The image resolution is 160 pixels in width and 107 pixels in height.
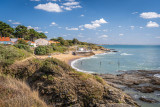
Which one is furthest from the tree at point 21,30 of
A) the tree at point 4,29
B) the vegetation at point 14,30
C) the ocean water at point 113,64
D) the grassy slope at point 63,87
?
the grassy slope at point 63,87

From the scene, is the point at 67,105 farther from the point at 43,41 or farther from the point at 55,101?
the point at 43,41

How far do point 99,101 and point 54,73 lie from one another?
3523 millimetres

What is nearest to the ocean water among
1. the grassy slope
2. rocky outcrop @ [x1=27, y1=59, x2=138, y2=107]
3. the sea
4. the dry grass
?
the sea

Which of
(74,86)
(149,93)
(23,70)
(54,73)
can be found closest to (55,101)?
(74,86)

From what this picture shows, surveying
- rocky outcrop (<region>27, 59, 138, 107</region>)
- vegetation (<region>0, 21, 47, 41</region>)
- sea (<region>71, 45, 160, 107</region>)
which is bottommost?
sea (<region>71, 45, 160, 107</region>)

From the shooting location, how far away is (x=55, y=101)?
6305mm

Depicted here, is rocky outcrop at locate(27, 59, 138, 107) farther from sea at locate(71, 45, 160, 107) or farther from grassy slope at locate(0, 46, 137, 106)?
sea at locate(71, 45, 160, 107)

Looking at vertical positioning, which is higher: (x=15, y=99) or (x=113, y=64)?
(x=15, y=99)

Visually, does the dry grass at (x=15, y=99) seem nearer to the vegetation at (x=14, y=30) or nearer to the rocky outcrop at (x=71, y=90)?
the rocky outcrop at (x=71, y=90)

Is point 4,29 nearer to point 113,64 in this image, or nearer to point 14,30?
point 14,30

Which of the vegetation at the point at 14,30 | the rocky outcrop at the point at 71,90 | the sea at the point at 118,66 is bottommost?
the sea at the point at 118,66

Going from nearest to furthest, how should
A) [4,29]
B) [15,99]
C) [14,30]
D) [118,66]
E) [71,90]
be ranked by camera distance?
[15,99] < [71,90] < [118,66] < [4,29] < [14,30]

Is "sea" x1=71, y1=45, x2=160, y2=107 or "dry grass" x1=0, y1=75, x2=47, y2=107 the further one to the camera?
"sea" x1=71, y1=45, x2=160, y2=107

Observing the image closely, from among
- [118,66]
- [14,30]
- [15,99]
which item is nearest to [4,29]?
A: [14,30]
